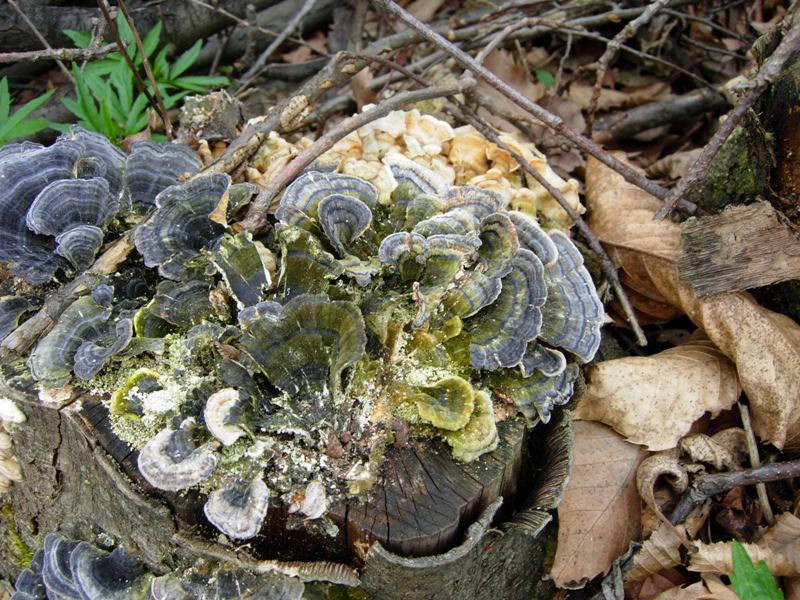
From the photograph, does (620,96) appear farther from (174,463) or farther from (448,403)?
(174,463)

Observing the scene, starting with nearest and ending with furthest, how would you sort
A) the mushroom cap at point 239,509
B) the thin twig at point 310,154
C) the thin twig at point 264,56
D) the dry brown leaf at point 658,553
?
the mushroom cap at point 239,509 < the thin twig at point 310,154 < the dry brown leaf at point 658,553 < the thin twig at point 264,56

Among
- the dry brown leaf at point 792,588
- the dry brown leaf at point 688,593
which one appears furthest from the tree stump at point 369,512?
the dry brown leaf at point 792,588

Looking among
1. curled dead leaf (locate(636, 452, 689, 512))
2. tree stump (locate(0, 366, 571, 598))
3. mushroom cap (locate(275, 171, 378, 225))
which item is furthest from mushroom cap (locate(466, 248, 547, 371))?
curled dead leaf (locate(636, 452, 689, 512))

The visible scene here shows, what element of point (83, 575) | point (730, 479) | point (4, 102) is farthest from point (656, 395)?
point (4, 102)

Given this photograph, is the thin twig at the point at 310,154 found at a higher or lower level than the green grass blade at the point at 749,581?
higher

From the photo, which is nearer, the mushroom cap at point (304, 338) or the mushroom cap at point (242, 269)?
the mushroom cap at point (304, 338)

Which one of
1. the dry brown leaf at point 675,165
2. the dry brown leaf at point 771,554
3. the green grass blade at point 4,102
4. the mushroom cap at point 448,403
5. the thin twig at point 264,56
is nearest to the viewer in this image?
the mushroom cap at point 448,403

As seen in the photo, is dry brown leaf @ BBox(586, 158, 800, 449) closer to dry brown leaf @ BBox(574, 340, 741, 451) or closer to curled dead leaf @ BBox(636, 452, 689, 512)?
dry brown leaf @ BBox(574, 340, 741, 451)

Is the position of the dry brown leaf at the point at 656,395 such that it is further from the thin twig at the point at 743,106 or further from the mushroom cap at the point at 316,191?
the mushroom cap at the point at 316,191
